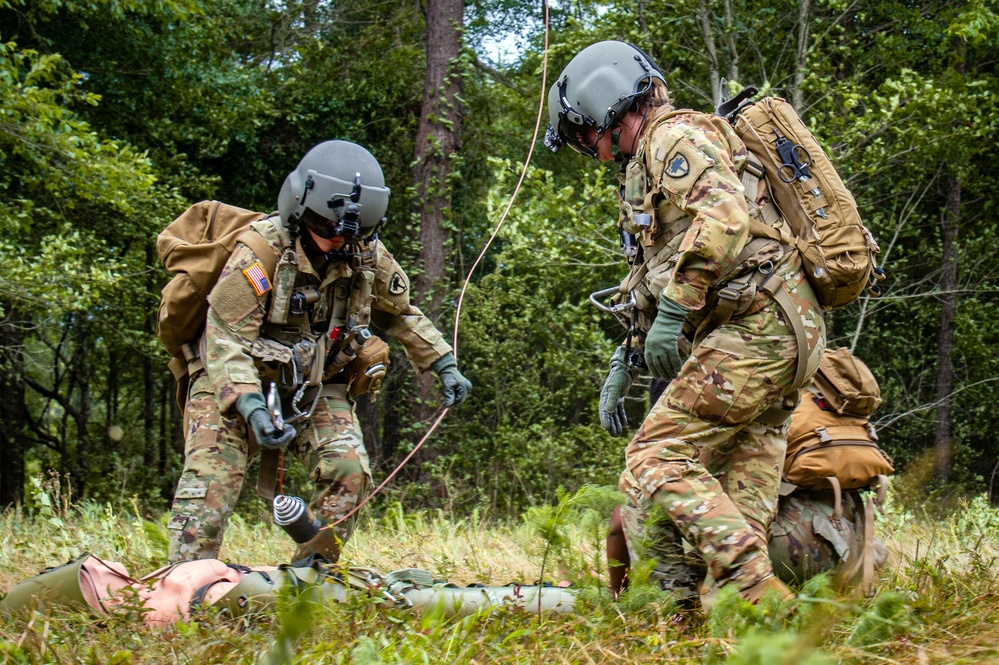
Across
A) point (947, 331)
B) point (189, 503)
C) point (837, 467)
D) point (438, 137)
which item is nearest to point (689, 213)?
point (837, 467)

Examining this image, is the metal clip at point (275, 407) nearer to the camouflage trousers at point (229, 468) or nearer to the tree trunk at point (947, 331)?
the camouflage trousers at point (229, 468)

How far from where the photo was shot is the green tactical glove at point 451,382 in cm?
493

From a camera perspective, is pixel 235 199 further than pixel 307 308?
Yes

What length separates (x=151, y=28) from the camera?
12.4m

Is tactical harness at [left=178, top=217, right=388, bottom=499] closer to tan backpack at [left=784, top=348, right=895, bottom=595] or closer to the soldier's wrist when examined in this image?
the soldier's wrist

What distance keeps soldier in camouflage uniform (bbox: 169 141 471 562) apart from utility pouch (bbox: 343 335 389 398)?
33mm

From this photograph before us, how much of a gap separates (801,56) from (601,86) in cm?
698

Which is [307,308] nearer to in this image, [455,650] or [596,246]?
[455,650]

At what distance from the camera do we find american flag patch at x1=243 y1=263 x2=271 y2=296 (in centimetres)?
434

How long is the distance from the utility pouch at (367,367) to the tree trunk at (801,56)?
6.38m

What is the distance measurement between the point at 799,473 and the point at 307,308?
2.24 m

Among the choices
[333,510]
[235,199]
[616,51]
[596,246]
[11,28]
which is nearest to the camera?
[616,51]

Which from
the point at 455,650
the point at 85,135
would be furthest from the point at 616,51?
the point at 85,135

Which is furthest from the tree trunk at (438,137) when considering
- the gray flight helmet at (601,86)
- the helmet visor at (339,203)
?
→ the gray flight helmet at (601,86)
